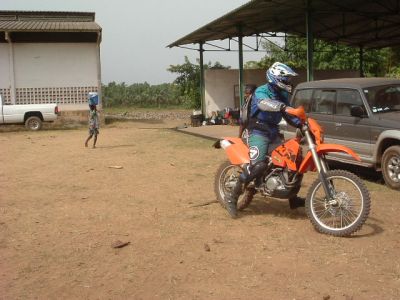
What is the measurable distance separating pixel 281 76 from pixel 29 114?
1898 centimetres

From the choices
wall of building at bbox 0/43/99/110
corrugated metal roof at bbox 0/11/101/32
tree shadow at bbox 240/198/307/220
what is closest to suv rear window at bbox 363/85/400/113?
tree shadow at bbox 240/198/307/220

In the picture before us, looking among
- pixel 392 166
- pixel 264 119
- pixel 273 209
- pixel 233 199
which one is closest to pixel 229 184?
pixel 233 199

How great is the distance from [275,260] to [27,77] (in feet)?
74.3

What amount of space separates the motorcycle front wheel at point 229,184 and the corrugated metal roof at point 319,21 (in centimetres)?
881

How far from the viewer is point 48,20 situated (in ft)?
90.0

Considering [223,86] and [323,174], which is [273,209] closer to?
[323,174]

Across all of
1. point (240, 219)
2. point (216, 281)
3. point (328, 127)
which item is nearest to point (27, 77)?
point (328, 127)

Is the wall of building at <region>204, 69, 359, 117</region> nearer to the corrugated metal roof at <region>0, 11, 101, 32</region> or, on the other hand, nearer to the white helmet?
the corrugated metal roof at <region>0, 11, 101, 32</region>

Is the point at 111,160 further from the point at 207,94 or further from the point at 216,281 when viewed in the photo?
the point at 207,94

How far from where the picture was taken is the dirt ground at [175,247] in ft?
12.9

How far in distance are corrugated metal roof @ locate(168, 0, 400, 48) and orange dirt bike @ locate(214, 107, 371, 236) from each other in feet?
30.8

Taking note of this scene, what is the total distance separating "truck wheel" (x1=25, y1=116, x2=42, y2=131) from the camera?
22.4 m

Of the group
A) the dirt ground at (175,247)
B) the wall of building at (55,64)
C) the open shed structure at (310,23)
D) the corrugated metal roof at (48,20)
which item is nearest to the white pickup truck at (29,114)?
the wall of building at (55,64)

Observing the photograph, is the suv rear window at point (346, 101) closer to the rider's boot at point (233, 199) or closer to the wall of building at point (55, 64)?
the rider's boot at point (233, 199)
